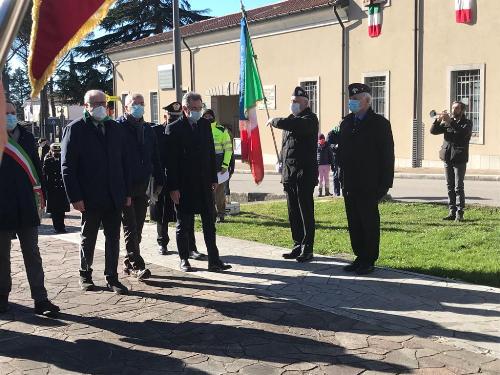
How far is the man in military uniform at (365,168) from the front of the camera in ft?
21.5

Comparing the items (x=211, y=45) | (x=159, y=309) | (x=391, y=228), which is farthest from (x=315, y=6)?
(x=159, y=309)

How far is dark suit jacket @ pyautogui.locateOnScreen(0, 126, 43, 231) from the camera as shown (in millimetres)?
5312

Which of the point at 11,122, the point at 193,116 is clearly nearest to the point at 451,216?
the point at 193,116

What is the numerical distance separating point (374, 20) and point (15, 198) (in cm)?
2123

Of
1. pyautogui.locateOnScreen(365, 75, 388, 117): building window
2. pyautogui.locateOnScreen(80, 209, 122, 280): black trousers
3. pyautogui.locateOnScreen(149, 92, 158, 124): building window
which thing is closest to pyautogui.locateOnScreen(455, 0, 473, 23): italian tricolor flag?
pyautogui.locateOnScreen(365, 75, 388, 117): building window

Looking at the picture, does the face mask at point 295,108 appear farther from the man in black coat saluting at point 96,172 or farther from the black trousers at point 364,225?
the man in black coat saluting at point 96,172

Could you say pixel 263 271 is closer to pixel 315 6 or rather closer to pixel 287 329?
pixel 287 329

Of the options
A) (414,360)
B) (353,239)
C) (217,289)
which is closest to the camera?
(414,360)

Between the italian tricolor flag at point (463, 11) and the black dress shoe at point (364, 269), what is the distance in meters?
17.1

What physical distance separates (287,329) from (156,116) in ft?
113

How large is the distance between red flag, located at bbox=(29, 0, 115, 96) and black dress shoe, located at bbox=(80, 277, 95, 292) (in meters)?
2.95

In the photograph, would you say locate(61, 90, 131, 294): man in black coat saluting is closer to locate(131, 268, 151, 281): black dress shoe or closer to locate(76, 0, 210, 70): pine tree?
locate(131, 268, 151, 281): black dress shoe

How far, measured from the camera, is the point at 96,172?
5.93 meters

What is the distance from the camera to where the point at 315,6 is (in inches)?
1033
